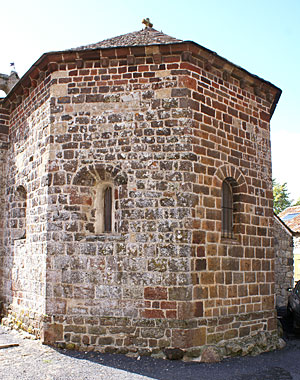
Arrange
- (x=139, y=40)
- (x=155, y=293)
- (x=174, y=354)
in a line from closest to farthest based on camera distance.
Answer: (x=174, y=354)
(x=155, y=293)
(x=139, y=40)

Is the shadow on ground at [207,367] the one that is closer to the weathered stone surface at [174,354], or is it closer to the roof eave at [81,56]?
the weathered stone surface at [174,354]

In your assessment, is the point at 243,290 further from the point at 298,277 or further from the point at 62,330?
the point at 298,277

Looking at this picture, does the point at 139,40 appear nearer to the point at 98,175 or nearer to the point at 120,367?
the point at 98,175

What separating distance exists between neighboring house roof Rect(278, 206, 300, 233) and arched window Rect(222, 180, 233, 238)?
35.3 feet

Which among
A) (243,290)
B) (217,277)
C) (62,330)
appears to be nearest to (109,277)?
(62,330)

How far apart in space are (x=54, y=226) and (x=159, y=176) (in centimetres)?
216

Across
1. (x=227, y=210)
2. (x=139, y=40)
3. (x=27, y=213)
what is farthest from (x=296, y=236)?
(x=27, y=213)

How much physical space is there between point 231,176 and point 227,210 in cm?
70

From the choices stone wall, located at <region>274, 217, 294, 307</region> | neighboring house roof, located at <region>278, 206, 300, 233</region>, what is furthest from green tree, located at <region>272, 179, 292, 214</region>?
stone wall, located at <region>274, 217, 294, 307</region>

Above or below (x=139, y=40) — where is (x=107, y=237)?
below

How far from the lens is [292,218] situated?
64.7 feet

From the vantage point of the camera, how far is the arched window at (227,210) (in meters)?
8.34

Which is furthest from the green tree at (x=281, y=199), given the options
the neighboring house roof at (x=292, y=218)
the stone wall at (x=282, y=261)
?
the stone wall at (x=282, y=261)

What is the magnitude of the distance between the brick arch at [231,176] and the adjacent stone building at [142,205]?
4cm
